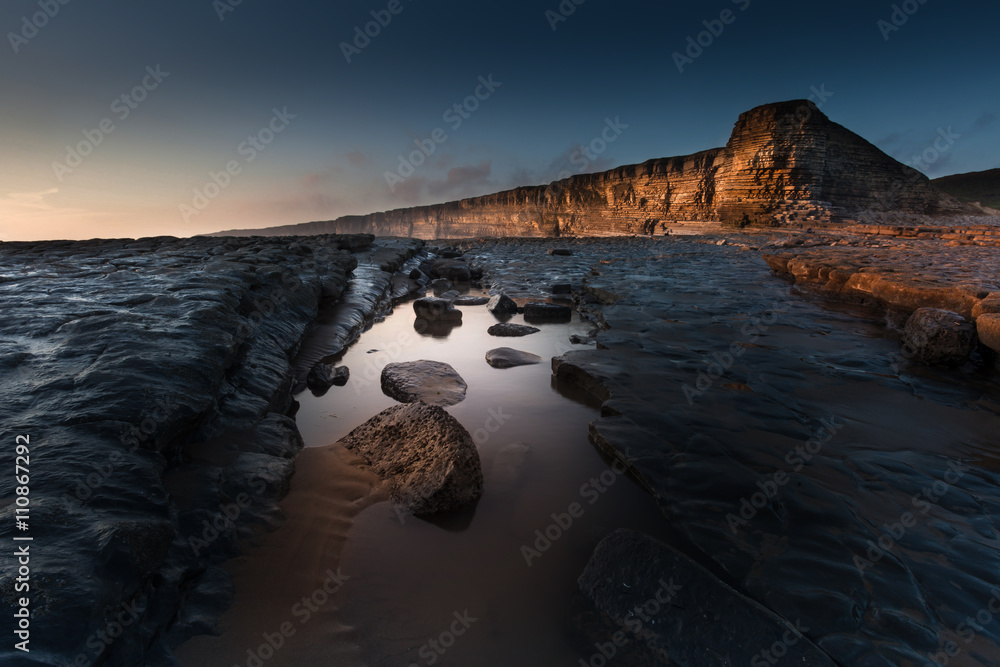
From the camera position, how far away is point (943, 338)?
3564 millimetres

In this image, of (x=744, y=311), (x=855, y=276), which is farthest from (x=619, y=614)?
(x=855, y=276)

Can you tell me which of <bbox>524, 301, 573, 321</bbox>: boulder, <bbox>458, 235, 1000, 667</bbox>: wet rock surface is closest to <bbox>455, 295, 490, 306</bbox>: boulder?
<bbox>524, 301, 573, 321</bbox>: boulder

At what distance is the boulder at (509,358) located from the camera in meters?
4.57

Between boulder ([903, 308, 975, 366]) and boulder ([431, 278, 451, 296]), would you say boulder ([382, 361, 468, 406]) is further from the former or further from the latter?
boulder ([431, 278, 451, 296])

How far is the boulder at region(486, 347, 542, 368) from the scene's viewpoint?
15.0 ft

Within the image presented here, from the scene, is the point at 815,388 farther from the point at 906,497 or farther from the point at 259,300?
the point at 259,300

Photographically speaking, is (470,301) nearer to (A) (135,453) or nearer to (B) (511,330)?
(B) (511,330)

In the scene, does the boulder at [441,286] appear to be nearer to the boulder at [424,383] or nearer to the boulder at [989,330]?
the boulder at [424,383]

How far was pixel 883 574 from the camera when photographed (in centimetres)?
166

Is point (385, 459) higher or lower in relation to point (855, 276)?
lower

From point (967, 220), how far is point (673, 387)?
146ft

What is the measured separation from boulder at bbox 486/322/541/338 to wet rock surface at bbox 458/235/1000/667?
1.40m

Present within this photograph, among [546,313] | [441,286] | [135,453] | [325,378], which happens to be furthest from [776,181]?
[135,453]

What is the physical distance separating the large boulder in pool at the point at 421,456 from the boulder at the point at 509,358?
5.85ft
